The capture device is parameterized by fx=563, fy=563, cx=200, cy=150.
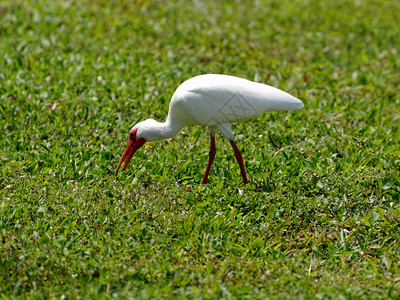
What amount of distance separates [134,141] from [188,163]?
22.7 inches

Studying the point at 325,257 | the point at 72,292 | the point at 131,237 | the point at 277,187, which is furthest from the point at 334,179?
the point at 72,292

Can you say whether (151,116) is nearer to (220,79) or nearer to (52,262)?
(220,79)

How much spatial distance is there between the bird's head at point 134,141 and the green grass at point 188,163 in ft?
0.44

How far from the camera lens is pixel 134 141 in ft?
15.5

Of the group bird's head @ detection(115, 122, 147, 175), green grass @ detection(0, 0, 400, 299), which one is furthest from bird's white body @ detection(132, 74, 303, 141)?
green grass @ detection(0, 0, 400, 299)

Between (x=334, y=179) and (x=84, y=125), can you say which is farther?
(x=84, y=125)

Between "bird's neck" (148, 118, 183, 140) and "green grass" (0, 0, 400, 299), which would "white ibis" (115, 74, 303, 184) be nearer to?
"bird's neck" (148, 118, 183, 140)

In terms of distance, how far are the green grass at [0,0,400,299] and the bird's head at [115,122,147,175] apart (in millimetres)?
135

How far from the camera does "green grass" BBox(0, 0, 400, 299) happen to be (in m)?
3.69

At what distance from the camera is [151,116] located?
19.3 ft

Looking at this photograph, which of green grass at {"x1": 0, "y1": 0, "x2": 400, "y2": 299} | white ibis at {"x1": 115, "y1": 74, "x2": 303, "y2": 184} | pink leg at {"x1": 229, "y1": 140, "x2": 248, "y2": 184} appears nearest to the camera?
green grass at {"x1": 0, "y1": 0, "x2": 400, "y2": 299}

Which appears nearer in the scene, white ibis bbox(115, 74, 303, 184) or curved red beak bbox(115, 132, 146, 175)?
white ibis bbox(115, 74, 303, 184)

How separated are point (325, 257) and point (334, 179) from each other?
3.09 feet

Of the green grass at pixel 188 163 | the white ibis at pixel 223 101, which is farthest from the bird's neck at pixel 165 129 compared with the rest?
the green grass at pixel 188 163
